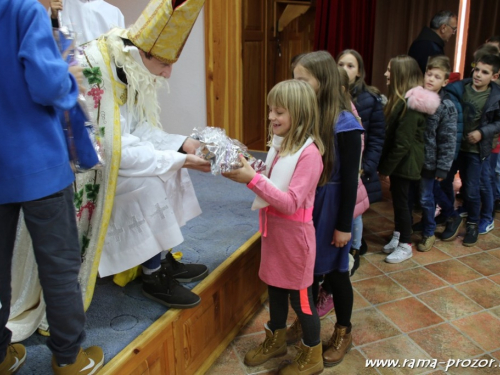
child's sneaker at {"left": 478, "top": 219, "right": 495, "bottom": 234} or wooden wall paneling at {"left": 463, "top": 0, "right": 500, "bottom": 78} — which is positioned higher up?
wooden wall paneling at {"left": 463, "top": 0, "right": 500, "bottom": 78}

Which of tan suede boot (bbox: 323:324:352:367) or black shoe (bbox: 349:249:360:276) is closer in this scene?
tan suede boot (bbox: 323:324:352:367)

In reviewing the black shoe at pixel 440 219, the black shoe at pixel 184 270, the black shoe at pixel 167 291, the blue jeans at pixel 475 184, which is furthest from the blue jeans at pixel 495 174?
the black shoe at pixel 167 291

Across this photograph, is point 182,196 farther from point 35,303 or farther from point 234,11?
point 234,11

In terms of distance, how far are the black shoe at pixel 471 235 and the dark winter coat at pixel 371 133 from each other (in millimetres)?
844

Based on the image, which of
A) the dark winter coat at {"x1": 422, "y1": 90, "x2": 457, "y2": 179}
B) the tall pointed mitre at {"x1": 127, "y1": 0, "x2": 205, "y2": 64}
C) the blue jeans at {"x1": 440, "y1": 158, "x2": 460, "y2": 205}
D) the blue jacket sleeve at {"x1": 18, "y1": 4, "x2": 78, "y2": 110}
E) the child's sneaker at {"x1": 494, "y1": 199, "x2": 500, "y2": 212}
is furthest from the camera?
the child's sneaker at {"x1": 494, "y1": 199, "x2": 500, "y2": 212}

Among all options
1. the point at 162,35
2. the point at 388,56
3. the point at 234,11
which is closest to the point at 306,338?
the point at 162,35

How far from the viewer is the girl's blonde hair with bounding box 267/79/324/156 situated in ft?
5.16

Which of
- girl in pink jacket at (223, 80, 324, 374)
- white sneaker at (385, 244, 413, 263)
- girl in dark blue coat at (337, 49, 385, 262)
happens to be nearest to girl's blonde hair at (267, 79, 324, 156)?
girl in pink jacket at (223, 80, 324, 374)

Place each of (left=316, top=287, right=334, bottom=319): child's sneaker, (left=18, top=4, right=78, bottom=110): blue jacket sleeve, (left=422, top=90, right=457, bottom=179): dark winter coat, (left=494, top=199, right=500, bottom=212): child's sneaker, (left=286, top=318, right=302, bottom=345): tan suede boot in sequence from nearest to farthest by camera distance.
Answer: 1. (left=18, top=4, right=78, bottom=110): blue jacket sleeve
2. (left=286, top=318, right=302, bottom=345): tan suede boot
3. (left=316, top=287, right=334, bottom=319): child's sneaker
4. (left=422, top=90, right=457, bottom=179): dark winter coat
5. (left=494, top=199, right=500, bottom=212): child's sneaker

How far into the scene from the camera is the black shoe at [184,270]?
73.1 inches

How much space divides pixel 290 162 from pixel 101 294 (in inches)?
34.6

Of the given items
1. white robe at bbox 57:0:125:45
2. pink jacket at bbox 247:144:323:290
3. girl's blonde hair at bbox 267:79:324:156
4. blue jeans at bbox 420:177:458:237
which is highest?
white robe at bbox 57:0:125:45

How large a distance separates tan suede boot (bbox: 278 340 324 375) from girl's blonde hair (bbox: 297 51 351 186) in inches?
24.7

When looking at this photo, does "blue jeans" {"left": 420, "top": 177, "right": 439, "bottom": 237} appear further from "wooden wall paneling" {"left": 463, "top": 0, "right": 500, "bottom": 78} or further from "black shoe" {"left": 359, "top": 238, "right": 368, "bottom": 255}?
"wooden wall paneling" {"left": 463, "top": 0, "right": 500, "bottom": 78}
